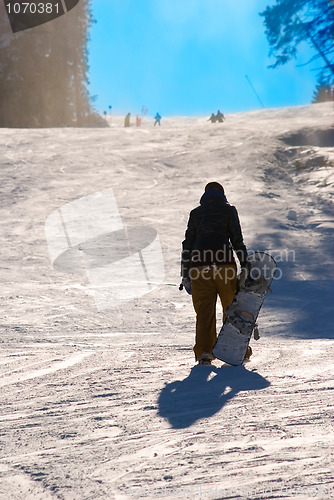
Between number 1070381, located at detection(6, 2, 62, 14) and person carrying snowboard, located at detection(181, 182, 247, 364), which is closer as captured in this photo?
person carrying snowboard, located at detection(181, 182, 247, 364)

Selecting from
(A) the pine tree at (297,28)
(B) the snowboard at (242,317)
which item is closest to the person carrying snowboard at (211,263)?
(B) the snowboard at (242,317)

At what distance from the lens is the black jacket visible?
19.5 ft

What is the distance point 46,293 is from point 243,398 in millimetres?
6470

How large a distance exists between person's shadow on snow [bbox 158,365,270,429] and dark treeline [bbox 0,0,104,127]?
36.5 meters

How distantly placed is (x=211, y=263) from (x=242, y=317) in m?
0.59

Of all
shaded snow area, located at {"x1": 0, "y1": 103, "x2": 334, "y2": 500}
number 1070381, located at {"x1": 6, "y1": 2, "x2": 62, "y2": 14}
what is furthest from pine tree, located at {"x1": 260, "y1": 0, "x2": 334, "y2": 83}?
number 1070381, located at {"x1": 6, "y1": 2, "x2": 62, "y2": 14}

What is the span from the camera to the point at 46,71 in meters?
42.3

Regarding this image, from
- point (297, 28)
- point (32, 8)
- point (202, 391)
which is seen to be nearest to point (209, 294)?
point (202, 391)

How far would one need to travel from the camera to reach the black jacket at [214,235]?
5.96m

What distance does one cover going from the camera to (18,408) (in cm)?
464

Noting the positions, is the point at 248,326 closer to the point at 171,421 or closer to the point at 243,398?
A: the point at 243,398

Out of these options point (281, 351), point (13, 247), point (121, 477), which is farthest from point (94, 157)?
point (121, 477)

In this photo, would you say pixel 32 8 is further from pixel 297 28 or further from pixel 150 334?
pixel 150 334

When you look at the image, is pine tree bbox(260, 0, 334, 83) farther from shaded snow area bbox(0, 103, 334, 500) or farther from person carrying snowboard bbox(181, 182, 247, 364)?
person carrying snowboard bbox(181, 182, 247, 364)
